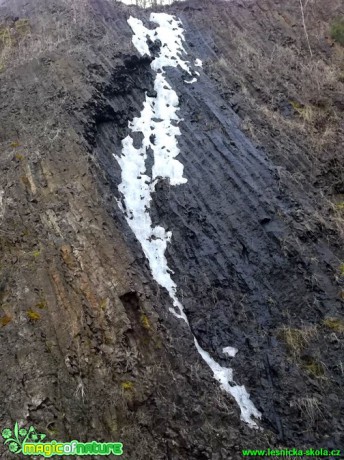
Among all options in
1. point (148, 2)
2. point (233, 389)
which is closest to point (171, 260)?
point (233, 389)

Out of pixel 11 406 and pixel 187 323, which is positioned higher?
pixel 11 406

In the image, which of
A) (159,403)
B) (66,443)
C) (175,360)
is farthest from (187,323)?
(66,443)

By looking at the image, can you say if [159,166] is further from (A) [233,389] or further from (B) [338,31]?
(B) [338,31]

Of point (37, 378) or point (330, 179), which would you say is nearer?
point (37, 378)

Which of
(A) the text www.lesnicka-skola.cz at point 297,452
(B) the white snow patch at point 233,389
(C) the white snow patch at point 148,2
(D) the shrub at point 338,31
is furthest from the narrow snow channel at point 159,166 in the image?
(D) the shrub at point 338,31

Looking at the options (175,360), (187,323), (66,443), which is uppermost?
(66,443)

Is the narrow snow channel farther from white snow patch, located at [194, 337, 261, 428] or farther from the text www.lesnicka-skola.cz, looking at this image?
the text www.lesnicka-skola.cz

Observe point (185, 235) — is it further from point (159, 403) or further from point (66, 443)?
point (66, 443)
